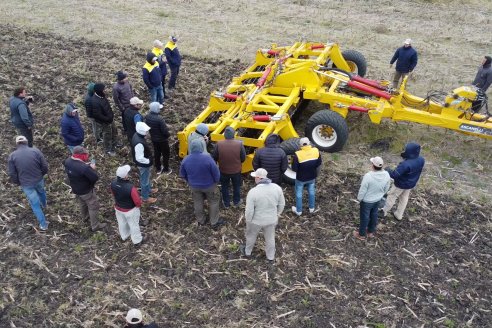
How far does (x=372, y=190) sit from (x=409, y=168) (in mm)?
860

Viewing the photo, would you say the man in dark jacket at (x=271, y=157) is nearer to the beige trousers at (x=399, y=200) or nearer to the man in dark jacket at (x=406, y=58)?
the beige trousers at (x=399, y=200)

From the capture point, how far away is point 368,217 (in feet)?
24.0

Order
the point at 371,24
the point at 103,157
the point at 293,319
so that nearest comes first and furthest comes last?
the point at 293,319 < the point at 103,157 < the point at 371,24

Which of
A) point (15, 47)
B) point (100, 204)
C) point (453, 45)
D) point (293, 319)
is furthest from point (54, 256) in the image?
point (453, 45)

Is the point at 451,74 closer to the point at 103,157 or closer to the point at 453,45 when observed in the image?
the point at 453,45

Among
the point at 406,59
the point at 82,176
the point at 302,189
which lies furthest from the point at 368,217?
the point at 406,59

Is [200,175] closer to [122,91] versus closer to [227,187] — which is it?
[227,187]

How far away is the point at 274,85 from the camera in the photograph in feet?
32.9

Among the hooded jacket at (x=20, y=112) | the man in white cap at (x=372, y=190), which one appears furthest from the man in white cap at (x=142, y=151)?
the man in white cap at (x=372, y=190)

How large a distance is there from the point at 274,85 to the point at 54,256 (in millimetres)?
5546

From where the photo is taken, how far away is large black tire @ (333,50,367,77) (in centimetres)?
1180

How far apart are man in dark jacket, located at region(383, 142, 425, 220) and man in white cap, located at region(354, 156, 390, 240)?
555 millimetres

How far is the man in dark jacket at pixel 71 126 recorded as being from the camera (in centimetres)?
823

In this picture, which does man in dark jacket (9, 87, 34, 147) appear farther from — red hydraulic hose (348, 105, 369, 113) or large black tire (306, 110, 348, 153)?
red hydraulic hose (348, 105, 369, 113)
